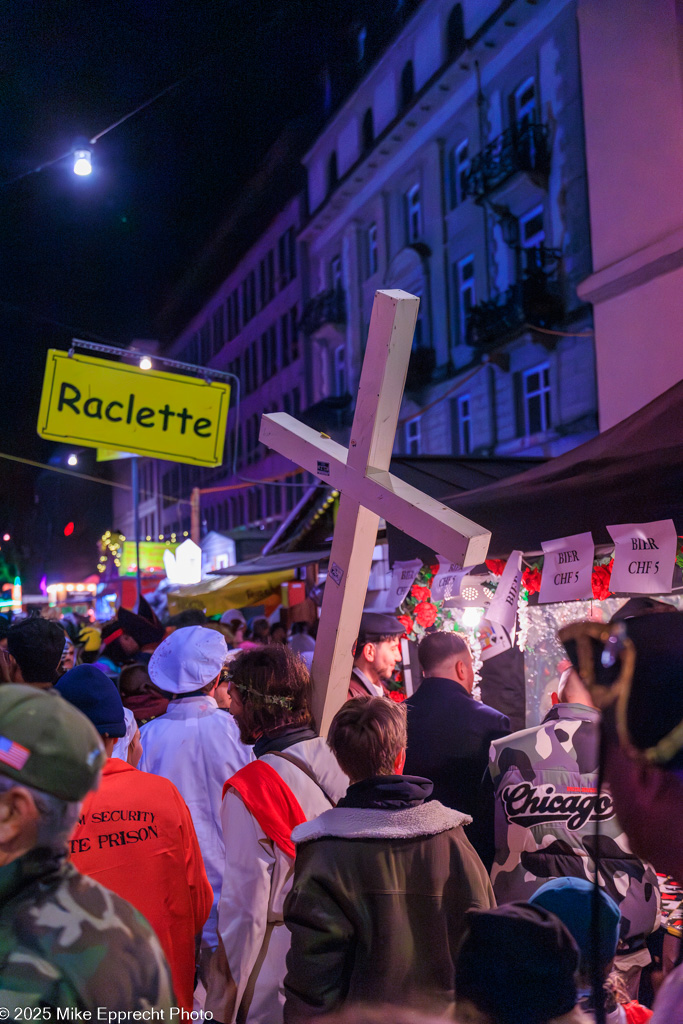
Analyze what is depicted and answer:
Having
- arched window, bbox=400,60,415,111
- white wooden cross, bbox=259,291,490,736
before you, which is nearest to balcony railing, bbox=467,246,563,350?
arched window, bbox=400,60,415,111

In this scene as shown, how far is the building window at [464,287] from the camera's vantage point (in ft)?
68.3

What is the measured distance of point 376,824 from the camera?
2.25m

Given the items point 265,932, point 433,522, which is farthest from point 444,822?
point 433,522

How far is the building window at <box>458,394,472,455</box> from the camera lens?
20.7 metres

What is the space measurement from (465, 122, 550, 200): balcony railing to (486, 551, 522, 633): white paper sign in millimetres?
14188

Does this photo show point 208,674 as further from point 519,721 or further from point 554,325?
point 554,325

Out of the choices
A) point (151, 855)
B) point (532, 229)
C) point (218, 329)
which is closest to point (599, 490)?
point (151, 855)

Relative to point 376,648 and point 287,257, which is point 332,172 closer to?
point 287,257

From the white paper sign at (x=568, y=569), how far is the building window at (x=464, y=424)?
16300 mm

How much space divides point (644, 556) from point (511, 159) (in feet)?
50.9

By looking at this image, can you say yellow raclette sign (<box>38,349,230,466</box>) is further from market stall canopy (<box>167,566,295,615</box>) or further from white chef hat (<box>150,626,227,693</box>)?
market stall canopy (<box>167,566,295,615</box>)

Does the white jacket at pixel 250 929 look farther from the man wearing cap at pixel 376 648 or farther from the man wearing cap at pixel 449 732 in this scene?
the man wearing cap at pixel 376 648

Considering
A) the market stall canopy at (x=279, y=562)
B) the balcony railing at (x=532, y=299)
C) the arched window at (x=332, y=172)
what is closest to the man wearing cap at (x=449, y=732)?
the market stall canopy at (x=279, y=562)

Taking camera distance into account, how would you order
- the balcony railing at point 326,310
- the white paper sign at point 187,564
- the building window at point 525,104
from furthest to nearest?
the balcony railing at point 326,310
the building window at point 525,104
the white paper sign at point 187,564
